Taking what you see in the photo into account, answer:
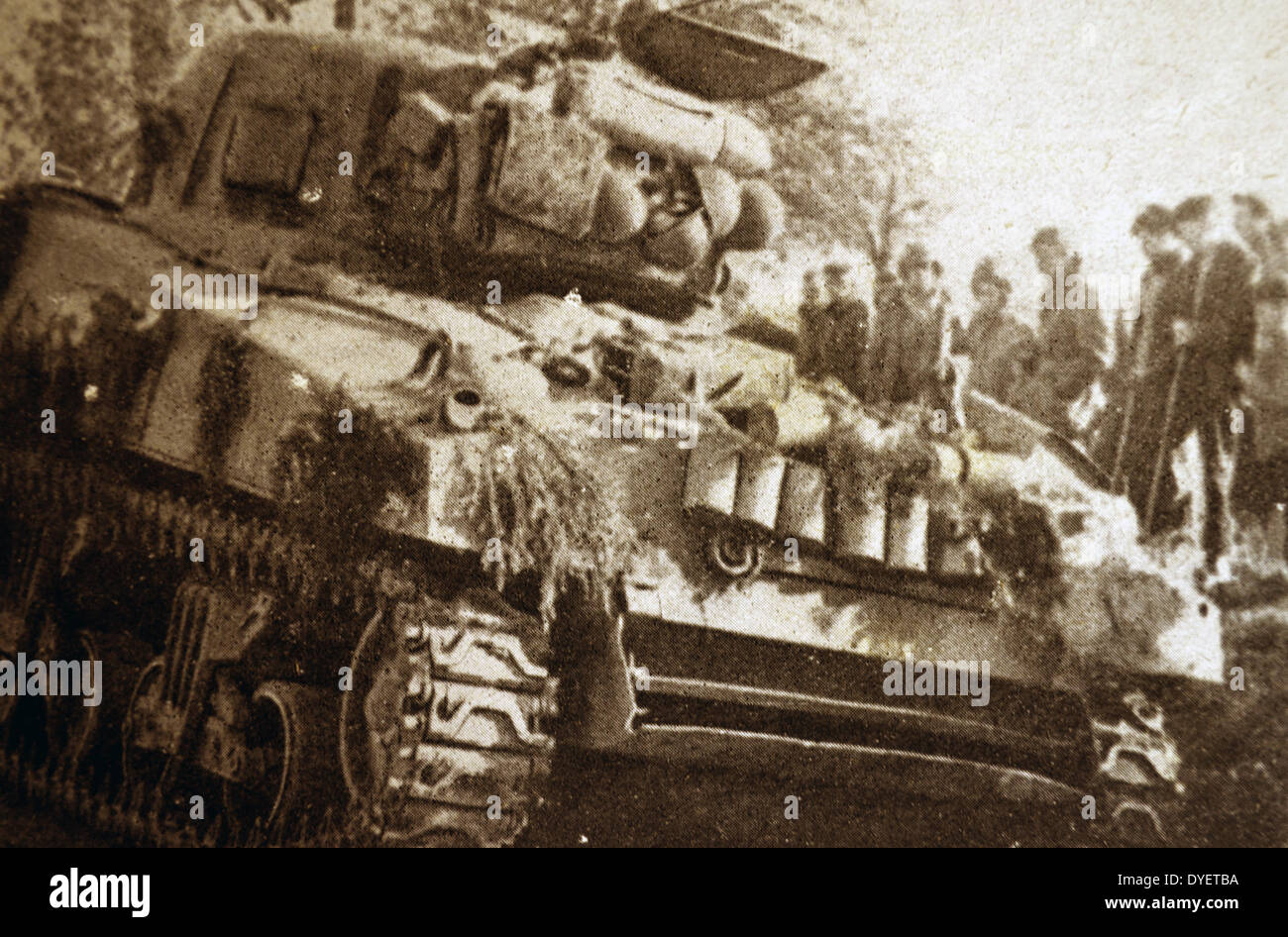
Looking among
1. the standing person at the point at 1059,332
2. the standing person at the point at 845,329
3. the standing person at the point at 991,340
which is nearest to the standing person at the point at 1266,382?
the standing person at the point at 1059,332

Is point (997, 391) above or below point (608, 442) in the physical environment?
above

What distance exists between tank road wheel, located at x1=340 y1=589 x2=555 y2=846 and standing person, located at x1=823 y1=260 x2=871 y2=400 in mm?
1041

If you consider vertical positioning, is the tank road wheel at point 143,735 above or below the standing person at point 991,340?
below

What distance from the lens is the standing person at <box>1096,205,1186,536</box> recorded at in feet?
6.33

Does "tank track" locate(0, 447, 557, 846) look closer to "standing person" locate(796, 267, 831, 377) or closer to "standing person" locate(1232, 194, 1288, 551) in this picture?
"standing person" locate(796, 267, 831, 377)

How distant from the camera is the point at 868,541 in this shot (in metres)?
1.88

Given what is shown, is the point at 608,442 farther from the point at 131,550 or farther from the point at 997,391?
the point at 131,550

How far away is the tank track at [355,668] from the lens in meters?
1.71

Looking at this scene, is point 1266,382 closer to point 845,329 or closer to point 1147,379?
point 1147,379

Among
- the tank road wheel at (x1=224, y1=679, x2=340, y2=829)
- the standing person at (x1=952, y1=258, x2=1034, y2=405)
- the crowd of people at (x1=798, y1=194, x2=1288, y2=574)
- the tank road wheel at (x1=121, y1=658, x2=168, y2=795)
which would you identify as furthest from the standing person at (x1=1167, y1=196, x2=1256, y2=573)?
the tank road wheel at (x1=121, y1=658, x2=168, y2=795)

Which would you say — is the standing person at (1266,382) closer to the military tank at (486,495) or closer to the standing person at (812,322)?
the military tank at (486,495)

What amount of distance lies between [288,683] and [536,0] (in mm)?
1809
